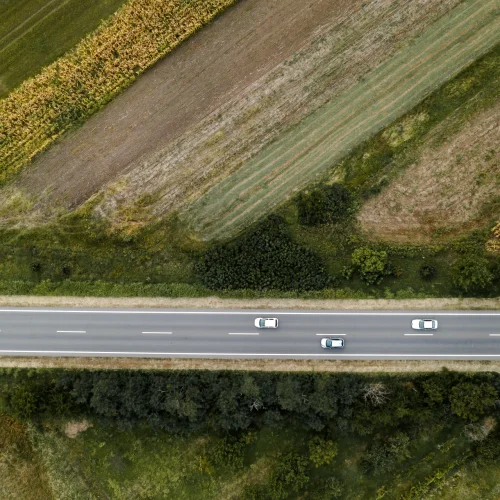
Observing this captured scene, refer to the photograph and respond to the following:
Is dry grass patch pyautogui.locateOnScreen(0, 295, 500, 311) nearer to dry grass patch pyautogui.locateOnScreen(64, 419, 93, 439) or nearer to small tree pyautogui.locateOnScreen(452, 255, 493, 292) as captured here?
small tree pyautogui.locateOnScreen(452, 255, 493, 292)

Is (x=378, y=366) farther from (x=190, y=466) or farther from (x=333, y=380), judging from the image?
(x=190, y=466)

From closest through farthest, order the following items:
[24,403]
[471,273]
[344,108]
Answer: [471,273], [24,403], [344,108]

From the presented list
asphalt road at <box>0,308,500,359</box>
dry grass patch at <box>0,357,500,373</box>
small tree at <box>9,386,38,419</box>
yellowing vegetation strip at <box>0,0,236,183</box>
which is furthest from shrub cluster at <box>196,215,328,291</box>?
yellowing vegetation strip at <box>0,0,236,183</box>

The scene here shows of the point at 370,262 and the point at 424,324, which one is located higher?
the point at 370,262

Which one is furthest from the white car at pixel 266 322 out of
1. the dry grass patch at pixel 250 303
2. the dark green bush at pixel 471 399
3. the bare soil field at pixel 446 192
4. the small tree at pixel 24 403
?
the small tree at pixel 24 403

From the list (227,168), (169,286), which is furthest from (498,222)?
(169,286)

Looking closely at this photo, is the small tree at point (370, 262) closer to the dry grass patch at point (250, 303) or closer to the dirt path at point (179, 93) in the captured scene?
the dry grass patch at point (250, 303)

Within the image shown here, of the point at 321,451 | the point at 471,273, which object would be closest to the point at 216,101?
the point at 471,273

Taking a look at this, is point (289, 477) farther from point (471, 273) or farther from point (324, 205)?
point (324, 205)
